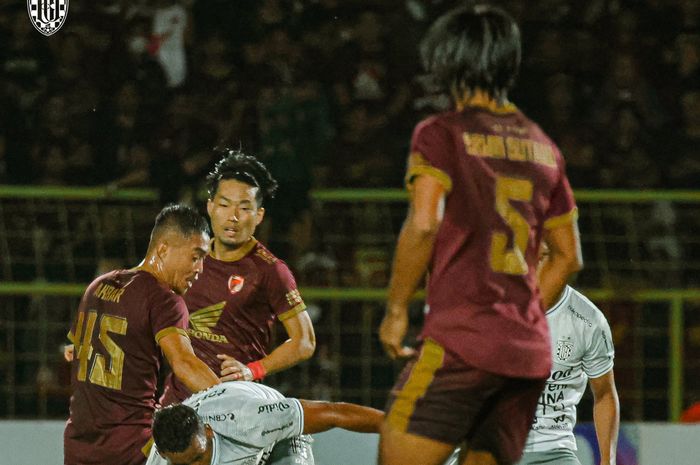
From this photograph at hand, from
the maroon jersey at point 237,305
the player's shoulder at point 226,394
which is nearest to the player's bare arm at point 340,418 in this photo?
the player's shoulder at point 226,394

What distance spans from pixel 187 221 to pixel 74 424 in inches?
35.2

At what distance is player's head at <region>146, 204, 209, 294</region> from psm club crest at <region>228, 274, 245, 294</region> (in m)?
0.70

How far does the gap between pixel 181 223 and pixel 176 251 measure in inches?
4.8

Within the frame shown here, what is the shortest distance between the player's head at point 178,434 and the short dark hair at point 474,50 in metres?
1.66

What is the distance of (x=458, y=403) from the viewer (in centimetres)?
304

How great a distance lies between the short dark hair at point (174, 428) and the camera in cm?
416

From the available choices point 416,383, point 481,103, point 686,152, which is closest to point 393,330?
point 416,383

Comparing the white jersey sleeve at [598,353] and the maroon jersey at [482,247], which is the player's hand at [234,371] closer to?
the white jersey sleeve at [598,353]

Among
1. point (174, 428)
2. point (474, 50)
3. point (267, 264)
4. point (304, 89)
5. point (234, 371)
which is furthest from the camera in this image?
point (304, 89)

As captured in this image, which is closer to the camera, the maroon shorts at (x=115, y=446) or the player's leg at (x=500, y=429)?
the player's leg at (x=500, y=429)

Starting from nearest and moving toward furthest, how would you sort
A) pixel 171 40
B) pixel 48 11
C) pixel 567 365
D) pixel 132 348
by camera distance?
1. pixel 132 348
2. pixel 567 365
3. pixel 171 40
4. pixel 48 11

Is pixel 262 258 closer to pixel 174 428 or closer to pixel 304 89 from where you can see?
pixel 174 428

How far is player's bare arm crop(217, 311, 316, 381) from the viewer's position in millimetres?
5176

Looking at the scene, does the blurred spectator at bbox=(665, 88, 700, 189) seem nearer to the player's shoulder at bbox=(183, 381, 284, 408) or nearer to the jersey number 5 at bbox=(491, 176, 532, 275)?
the player's shoulder at bbox=(183, 381, 284, 408)
